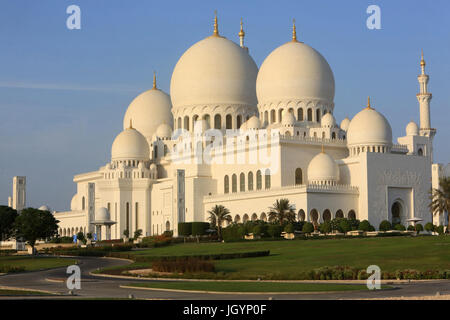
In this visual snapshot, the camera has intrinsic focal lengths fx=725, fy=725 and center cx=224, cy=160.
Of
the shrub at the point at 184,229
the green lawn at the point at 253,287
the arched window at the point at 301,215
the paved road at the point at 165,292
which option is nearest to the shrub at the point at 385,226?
the arched window at the point at 301,215

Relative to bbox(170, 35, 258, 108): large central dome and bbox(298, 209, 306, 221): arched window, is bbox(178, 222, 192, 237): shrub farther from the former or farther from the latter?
bbox(170, 35, 258, 108): large central dome

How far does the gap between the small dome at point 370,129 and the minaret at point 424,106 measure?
34.2 ft

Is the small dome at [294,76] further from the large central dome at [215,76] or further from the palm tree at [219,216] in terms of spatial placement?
the palm tree at [219,216]

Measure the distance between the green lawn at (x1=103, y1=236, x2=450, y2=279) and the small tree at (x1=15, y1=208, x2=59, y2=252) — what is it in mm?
17289

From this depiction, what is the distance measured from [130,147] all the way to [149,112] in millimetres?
10364

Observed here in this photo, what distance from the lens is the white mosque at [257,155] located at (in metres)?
63.3

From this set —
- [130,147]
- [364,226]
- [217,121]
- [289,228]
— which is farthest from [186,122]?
[364,226]

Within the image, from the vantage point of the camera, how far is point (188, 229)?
6500 centimetres

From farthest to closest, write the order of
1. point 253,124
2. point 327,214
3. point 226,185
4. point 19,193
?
point 19,193
point 226,185
point 253,124
point 327,214

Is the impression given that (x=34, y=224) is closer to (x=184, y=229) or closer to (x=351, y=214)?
(x=184, y=229)

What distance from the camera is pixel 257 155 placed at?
225 ft
